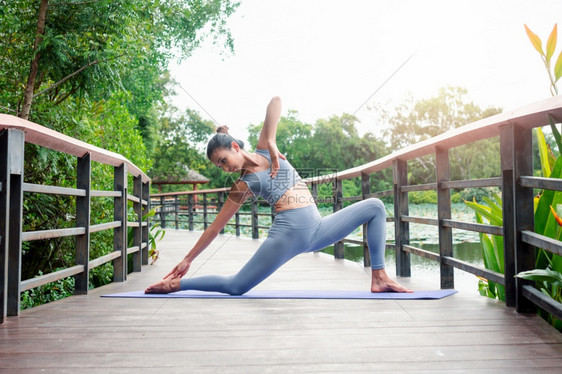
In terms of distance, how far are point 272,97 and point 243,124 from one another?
3310 centimetres

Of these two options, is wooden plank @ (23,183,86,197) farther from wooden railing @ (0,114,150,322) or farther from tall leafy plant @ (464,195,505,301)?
tall leafy plant @ (464,195,505,301)

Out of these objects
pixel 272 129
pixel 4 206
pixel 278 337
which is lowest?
pixel 278 337

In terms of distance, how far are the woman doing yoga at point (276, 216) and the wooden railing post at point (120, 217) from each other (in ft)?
3.81

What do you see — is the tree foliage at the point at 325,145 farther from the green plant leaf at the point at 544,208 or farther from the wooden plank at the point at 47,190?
the green plant leaf at the point at 544,208

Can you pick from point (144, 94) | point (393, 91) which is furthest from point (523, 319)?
point (393, 91)

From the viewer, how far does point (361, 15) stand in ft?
125

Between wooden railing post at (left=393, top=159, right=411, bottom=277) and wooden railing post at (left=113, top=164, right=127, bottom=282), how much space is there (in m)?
1.91

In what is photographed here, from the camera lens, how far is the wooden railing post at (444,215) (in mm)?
2707

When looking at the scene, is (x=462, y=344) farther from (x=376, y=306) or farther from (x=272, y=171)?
(x=272, y=171)

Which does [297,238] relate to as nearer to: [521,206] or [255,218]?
[521,206]

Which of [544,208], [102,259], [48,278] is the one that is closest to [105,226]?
[102,259]

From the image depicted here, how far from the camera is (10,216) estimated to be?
2.06 meters

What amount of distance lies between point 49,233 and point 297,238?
1201mm

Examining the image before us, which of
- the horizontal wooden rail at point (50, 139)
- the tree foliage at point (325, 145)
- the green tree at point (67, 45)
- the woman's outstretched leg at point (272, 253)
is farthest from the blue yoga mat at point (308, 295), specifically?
the tree foliage at point (325, 145)
